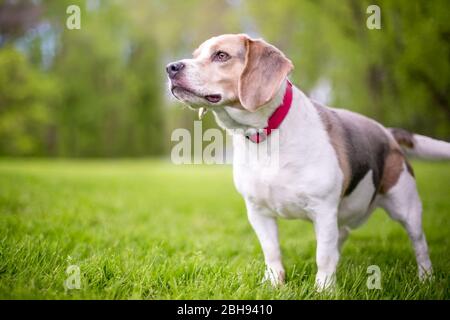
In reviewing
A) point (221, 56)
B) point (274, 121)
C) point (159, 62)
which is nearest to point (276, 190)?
point (274, 121)

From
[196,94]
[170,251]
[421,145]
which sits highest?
[196,94]

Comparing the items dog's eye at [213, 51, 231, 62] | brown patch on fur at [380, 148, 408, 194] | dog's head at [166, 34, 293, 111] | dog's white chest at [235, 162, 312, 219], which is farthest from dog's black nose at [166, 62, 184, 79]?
brown patch on fur at [380, 148, 408, 194]

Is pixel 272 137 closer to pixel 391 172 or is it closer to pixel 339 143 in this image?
pixel 339 143

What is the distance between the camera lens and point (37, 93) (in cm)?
2153

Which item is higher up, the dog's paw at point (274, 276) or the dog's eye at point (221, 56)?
the dog's eye at point (221, 56)

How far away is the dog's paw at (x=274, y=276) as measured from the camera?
316 centimetres

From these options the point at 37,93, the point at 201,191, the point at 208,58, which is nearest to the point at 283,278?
the point at 208,58

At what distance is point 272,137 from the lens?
308 cm

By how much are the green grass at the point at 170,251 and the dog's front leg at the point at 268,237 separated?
0.33 feet

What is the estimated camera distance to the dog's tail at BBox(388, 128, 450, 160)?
3.75 meters

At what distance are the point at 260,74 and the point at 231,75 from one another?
21cm

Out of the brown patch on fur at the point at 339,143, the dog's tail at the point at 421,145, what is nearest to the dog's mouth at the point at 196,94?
the brown patch on fur at the point at 339,143

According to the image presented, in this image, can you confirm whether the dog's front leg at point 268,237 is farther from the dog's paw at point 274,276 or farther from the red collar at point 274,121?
the red collar at point 274,121

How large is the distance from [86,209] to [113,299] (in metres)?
3.56
